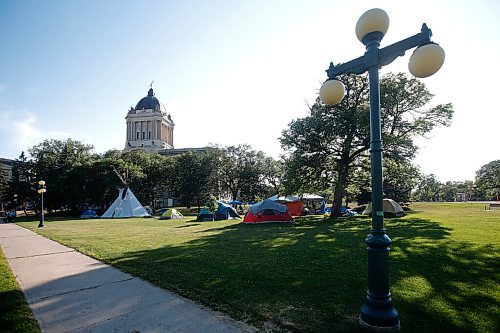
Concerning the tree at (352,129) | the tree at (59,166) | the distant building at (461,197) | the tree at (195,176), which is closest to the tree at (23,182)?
the tree at (59,166)

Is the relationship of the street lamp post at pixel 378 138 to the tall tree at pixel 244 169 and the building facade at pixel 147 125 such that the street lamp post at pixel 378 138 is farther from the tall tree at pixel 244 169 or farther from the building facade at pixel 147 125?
the building facade at pixel 147 125

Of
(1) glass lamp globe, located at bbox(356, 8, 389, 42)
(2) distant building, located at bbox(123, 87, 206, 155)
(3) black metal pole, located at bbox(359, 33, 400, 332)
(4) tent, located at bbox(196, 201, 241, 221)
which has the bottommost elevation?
(4) tent, located at bbox(196, 201, 241, 221)

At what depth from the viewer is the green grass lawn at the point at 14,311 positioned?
3736 millimetres

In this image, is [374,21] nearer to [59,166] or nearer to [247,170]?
[247,170]

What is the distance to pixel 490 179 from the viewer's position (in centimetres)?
7212

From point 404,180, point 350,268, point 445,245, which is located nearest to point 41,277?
point 350,268

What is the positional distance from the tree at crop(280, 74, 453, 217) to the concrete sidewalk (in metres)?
16.4

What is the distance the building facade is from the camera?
93.4 meters

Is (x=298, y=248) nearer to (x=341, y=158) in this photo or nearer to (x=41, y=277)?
(x=41, y=277)

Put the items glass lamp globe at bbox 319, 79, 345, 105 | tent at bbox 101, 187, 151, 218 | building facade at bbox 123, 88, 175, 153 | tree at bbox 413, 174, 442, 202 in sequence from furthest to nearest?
building facade at bbox 123, 88, 175, 153
tree at bbox 413, 174, 442, 202
tent at bbox 101, 187, 151, 218
glass lamp globe at bbox 319, 79, 345, 105

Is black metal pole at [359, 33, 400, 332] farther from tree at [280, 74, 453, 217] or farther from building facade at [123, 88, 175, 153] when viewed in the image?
building facade at [123, 88, 175, 153]

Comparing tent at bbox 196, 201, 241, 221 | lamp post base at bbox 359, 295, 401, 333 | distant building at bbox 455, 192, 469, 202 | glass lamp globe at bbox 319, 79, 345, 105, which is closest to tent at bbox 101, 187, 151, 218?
tent at bbox 196, 201, 241, 221

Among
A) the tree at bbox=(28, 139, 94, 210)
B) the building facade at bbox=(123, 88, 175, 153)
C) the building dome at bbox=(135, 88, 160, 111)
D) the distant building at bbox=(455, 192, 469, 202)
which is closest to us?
the tree at bbox=(28, 139, 94, 210)

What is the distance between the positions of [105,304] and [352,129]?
1895cm
